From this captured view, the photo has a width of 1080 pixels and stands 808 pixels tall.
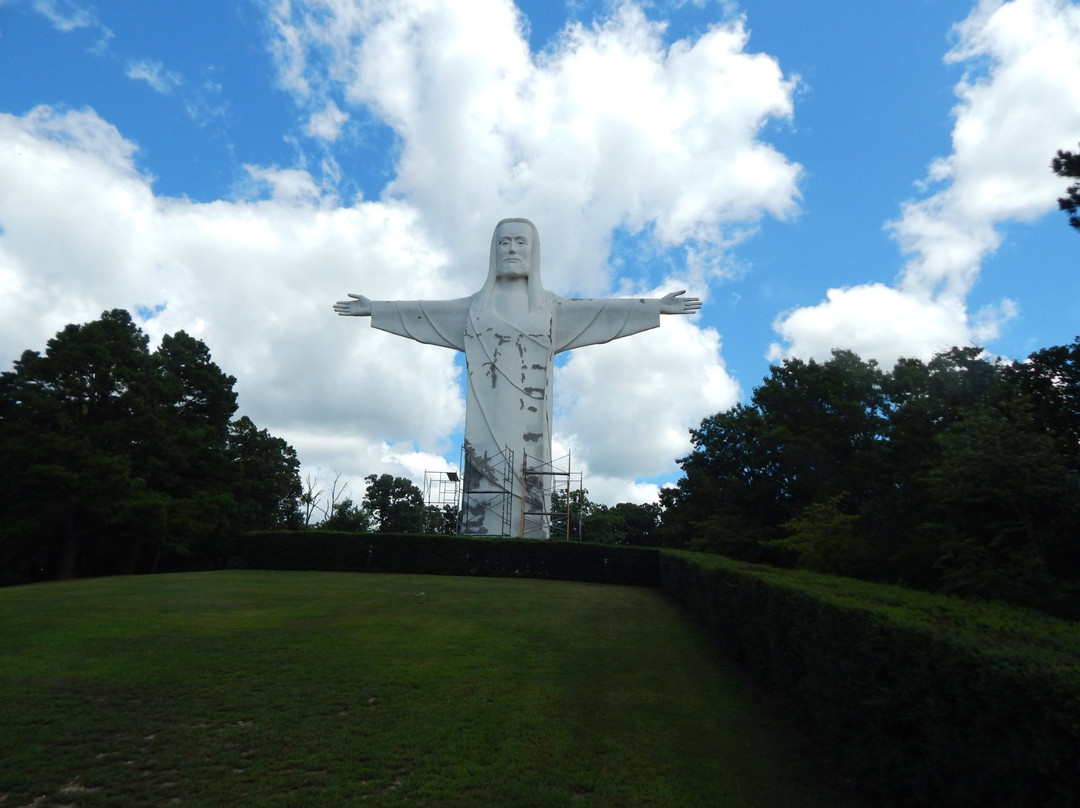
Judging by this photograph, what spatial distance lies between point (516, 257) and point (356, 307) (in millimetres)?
6397

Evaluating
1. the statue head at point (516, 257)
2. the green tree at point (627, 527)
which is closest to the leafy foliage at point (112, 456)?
the statue head at point (516, 257)

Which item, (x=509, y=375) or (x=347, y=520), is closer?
(x=509, y=375)

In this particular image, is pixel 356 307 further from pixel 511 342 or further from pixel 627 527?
pixel 627 527

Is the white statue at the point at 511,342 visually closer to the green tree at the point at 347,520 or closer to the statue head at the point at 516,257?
the statue head at the point at 516,257

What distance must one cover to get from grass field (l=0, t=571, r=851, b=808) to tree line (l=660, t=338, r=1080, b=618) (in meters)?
4.56

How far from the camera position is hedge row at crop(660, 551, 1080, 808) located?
3332mm

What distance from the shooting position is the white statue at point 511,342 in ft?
86.7

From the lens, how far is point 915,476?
50.8 feet

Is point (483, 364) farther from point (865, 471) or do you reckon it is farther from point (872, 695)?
point (872, 695)

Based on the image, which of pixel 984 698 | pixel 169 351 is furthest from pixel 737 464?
pixel 984 698

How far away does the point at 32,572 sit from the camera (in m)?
28.5

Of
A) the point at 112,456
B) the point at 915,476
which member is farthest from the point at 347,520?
the point at 915,476

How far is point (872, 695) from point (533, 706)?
3284 mm

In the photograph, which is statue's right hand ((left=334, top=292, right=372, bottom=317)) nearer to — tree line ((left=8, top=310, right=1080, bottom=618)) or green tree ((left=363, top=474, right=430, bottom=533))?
tree line ((left=8, top=310, right=1080, bottom=618))
